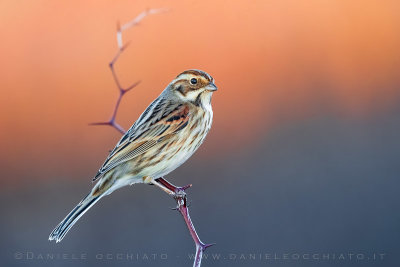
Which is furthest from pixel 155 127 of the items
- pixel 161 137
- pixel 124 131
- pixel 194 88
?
pixel 124 131

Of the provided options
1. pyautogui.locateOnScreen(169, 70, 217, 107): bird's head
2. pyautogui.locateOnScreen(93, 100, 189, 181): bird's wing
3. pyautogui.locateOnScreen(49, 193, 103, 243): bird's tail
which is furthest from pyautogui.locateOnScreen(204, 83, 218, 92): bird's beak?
pyautogui.locateOnScreen(49, 193, 103, 243): bird's tail

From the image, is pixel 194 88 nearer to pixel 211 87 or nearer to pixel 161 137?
pixel 211 87

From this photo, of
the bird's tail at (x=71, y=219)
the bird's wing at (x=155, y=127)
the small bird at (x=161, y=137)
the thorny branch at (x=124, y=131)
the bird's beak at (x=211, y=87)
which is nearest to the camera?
the thorny branch at (x=124, y=131)

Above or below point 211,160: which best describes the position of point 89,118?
above

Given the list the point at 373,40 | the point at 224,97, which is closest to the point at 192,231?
the point at 224,97

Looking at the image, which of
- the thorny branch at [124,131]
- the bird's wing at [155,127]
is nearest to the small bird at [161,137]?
the bird's wing at [155,127]

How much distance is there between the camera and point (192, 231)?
228 centimetres

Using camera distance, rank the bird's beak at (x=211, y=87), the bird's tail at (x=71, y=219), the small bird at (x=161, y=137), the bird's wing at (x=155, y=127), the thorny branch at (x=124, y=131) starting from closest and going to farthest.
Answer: the thorny branch at (x=124, y=131), the bird's tail at (x=71, y=219), the bird's beak at (x=211, y=87), the small bird at (x=161, y=137), the bird's wing at (x=155, y=127)

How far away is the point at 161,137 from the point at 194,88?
1.12 feet

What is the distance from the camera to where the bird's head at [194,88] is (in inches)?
113

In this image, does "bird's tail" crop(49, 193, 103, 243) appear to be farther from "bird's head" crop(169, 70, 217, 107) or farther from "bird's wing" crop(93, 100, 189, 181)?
"bird's head" crop(169, 70, 217, 107)

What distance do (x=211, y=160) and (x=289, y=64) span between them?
1.39m

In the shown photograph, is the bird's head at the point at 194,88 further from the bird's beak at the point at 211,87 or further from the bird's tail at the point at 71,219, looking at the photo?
the bird's tail at the point at 71,219

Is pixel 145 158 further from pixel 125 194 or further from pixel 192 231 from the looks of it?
pixel 125 194
